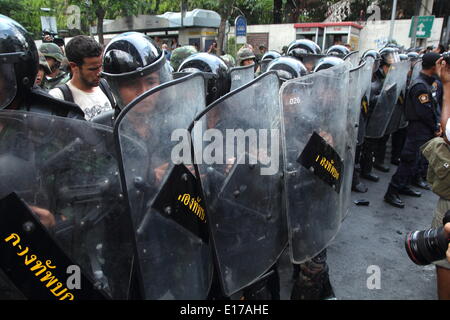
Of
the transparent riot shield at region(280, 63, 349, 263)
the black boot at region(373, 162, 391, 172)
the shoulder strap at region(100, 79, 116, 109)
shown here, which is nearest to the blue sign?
the black boot at region(373, 162, 391, 172)

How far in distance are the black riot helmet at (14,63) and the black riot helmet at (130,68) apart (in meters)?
0.32

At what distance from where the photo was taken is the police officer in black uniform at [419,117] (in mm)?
4203

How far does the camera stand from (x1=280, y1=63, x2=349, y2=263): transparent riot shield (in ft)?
5.35

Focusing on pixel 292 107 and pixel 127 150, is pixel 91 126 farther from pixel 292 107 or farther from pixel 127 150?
pixel 292 107

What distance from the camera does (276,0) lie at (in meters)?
25.9

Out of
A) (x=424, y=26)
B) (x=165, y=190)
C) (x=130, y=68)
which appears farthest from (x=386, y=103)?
(x=424, y=26)

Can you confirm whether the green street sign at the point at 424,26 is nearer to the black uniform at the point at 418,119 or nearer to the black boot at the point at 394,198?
the black uniform at the point at 418,119

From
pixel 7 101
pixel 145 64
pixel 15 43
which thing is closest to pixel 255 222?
pixel 145 64

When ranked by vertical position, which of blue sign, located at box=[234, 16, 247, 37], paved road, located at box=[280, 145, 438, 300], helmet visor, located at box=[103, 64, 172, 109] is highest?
blue sign, located at box=[234, 16, 247, 37]

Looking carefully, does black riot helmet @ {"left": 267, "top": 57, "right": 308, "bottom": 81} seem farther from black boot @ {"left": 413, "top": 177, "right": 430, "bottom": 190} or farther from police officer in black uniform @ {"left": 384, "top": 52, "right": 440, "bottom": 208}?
black boot @ {"left": 413, "top": 177, "right": 430, "bottom": 190}

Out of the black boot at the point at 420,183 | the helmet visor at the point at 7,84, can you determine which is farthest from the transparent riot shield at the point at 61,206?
the black boot at the point at 420,183

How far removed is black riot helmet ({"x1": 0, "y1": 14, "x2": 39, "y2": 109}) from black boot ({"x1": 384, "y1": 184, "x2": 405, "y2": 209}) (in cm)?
437
